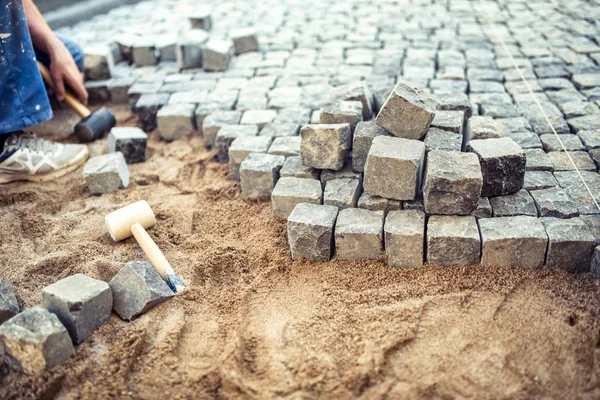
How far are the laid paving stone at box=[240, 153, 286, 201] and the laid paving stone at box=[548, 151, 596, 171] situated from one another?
177 cm

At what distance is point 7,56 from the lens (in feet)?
12.3

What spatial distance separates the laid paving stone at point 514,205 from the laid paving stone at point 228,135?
188 cm

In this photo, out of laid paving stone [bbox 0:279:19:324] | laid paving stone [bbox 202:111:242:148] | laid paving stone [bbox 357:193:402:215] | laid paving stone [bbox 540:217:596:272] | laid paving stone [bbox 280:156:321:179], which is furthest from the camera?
laid paving stone [bbox 202:111:242:148]

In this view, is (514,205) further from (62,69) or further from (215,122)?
(62,69)

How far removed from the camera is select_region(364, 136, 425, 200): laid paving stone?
305cm

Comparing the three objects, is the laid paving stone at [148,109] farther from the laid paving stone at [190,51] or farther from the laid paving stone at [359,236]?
the laid paving stone at [359,236]

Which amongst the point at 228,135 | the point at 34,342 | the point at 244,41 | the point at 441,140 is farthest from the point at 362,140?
the point at 244,41

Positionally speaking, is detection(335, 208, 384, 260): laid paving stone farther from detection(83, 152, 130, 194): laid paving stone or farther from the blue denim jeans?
the blue denim jeans

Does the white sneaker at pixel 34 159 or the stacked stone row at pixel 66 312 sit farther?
the white sneaker at pixel 34 159

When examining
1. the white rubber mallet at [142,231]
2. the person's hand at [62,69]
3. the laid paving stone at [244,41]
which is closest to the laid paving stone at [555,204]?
the white rubber mallet at [142,231]

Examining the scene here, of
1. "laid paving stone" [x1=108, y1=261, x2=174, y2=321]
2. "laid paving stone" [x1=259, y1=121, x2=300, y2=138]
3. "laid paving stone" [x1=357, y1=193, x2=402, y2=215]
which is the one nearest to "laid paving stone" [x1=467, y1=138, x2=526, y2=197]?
"laid paving stone" [x1=357, y1=193, x2=402, y2=215]

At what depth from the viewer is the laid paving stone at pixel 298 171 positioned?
356cm

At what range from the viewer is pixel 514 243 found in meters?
2.87

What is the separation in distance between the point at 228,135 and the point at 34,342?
7.19 feet
